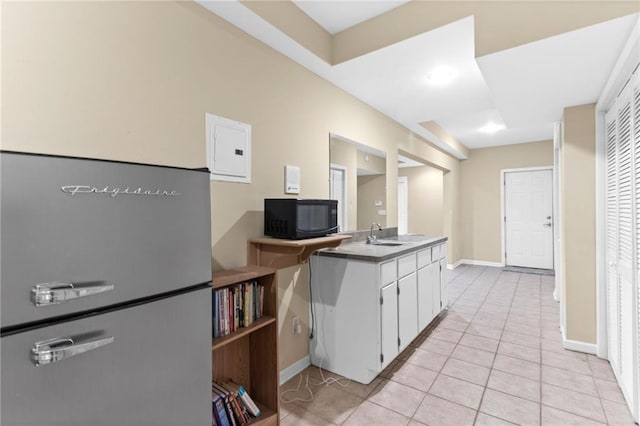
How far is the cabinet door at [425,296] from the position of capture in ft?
9.77

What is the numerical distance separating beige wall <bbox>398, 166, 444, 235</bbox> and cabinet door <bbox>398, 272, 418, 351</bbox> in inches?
161

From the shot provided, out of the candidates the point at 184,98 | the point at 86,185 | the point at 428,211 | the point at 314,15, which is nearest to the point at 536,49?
the point at 314,15

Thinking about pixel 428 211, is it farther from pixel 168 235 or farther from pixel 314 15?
pixel 168 235

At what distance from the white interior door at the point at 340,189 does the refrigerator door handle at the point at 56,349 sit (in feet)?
7.26

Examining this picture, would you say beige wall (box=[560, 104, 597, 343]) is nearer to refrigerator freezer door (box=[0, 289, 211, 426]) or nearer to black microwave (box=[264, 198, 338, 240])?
black microwave (box=[264, 198, 338, 240])

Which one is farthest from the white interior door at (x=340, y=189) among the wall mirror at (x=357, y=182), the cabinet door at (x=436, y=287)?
the cabinet door at (x=436, y=287)

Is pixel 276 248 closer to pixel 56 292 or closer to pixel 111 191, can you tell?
pixel 111 191

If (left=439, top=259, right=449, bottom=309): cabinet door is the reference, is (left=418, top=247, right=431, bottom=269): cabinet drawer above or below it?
above

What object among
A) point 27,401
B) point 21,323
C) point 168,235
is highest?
point 168,235

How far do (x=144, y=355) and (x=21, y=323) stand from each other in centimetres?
37

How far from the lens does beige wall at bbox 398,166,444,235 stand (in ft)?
21.6

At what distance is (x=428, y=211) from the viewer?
678 cm

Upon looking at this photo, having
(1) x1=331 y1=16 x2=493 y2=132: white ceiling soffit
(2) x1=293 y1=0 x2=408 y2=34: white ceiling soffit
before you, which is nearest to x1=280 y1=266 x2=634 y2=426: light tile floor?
(1) x1=331 y1=16 x2=493 y2=132: white ceiling soffit

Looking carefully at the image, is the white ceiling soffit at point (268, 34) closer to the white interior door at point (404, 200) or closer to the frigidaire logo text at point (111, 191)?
the frigidaire logo text at point (111, 191)
